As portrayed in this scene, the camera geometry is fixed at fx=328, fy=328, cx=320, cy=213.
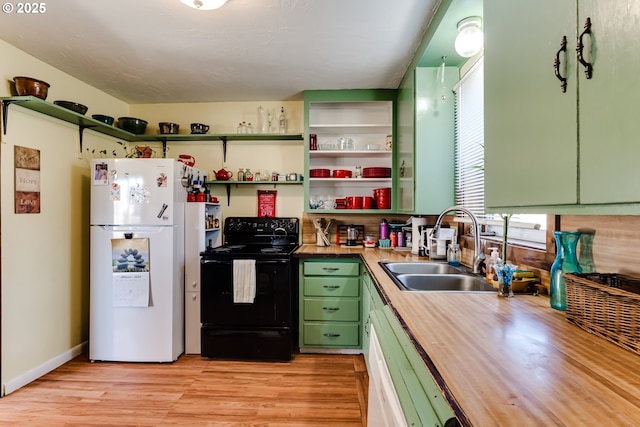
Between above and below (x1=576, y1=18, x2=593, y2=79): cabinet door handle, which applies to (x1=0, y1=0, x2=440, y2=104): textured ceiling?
above

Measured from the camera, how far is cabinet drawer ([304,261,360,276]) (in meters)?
2.76

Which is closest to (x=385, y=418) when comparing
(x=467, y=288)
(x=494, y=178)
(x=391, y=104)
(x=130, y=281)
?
(x=494, y=178)

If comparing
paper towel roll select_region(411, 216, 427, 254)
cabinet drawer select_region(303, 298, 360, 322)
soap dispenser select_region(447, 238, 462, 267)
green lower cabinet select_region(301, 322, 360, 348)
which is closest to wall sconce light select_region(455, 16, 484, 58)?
soap dispenser select_region(447, 238, 462, 267)

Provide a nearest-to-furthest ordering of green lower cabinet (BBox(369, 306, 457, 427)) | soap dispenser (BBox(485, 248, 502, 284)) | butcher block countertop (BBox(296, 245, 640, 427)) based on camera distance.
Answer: butcher block countertop (BBox(296, 245, 640, 427)) → green lower cabinet (BBox(369, 306, 457, 427)) → soap dispenser (BBox(485, 248, 502, 284))

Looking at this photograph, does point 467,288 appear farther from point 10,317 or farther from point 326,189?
point 10,317

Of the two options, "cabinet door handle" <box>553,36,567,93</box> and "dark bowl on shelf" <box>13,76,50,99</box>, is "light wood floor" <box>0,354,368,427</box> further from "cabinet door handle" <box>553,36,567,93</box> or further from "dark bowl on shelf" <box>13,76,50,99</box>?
"dark bowl on shelf" <box>13,76,50,99</box>

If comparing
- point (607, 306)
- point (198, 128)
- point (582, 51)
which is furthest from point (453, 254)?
point (198, 128)

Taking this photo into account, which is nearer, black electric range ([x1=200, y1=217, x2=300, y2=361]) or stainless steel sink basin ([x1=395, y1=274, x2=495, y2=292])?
stainless steel sink basin ([x1=395, y1=274, x2=495, y2=292])

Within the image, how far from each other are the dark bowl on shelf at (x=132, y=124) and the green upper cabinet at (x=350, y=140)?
1.64 meters

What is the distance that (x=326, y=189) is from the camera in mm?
3406

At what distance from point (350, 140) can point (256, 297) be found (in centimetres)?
169

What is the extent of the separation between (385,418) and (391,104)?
9.17 feet

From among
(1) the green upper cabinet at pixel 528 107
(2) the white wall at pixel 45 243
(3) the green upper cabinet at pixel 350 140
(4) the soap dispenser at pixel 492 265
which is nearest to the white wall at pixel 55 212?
(2) the white wall at pixel 45 243

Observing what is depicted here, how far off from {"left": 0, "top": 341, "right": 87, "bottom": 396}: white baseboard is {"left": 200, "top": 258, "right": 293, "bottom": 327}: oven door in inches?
43.5
